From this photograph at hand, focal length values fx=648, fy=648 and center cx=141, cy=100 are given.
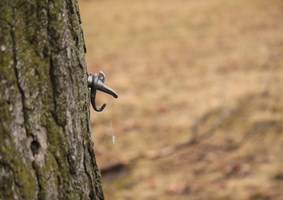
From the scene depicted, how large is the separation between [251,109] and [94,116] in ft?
6.15

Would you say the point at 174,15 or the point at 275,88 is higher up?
the point at 174,15

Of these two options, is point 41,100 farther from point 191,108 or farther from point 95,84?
point 191,108

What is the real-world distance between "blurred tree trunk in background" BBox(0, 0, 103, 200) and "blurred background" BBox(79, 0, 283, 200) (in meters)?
3.68

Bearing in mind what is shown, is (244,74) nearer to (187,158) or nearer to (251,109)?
(251,109)

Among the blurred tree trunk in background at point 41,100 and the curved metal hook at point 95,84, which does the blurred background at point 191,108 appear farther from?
the blurred tree trunk in background at point 41,100

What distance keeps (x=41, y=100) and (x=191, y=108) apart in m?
6.02

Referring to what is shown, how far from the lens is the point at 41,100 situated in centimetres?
194

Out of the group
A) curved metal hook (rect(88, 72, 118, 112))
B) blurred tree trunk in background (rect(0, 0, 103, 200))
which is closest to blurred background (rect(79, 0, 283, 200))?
curved metal hook (rect(88, 72, 118, 112))

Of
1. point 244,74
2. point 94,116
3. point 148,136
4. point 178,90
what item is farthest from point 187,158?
point 244,74

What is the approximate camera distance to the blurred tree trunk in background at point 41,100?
186 cm

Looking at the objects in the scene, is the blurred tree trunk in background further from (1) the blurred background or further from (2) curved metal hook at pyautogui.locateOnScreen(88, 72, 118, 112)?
(1) the blurred background

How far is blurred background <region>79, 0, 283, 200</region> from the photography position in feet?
19.5

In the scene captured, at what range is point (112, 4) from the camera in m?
16.9

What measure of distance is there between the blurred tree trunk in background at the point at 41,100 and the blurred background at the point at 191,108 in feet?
12.1
